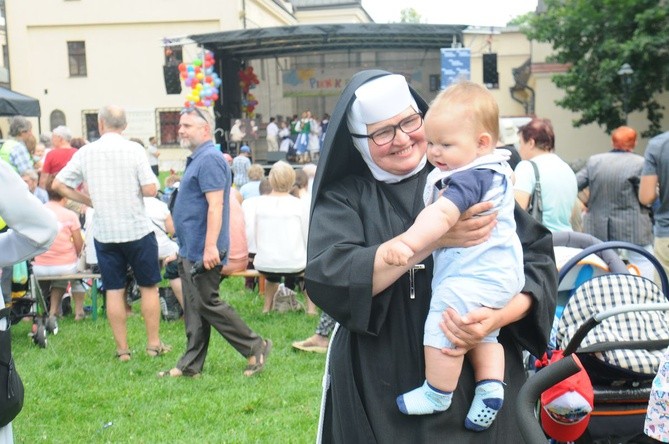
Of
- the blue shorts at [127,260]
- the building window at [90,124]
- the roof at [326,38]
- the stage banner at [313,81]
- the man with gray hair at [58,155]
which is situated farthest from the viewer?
the building window at [90,124]

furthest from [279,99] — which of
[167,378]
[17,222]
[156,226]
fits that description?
[17,222]

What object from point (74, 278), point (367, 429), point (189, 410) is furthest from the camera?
point (74, 278)

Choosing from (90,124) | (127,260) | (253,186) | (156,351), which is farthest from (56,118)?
(127,260)

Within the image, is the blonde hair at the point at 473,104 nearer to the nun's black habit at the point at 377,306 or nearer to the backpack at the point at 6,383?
the nun's black habit at the point at 377,306

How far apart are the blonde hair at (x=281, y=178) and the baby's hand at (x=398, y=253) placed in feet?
22.5

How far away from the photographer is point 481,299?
236cm

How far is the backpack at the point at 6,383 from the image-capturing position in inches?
123

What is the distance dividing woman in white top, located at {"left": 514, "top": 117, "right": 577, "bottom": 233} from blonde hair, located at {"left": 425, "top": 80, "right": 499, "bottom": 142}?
378 centimetres

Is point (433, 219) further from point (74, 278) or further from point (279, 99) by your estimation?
point (279, 99)

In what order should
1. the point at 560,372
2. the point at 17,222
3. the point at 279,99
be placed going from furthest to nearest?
the point at 279,99
the point at 17,222
the point at 560,372

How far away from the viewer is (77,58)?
43531mm

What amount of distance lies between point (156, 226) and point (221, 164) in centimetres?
327

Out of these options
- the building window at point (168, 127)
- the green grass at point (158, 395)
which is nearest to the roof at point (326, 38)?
the building window at point (168, 127)

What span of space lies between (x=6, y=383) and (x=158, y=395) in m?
3.20
